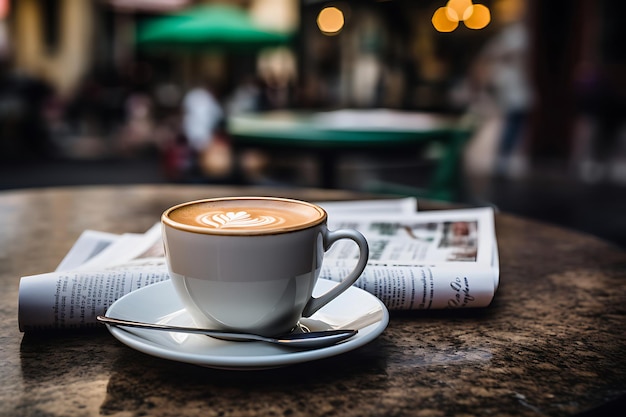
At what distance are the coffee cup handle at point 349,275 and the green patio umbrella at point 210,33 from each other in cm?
722

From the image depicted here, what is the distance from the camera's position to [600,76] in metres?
6.01

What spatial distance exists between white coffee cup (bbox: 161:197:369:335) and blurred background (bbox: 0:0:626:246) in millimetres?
2025

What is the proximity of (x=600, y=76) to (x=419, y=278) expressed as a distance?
5.97 m

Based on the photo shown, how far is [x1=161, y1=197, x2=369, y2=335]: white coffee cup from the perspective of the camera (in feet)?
1.75

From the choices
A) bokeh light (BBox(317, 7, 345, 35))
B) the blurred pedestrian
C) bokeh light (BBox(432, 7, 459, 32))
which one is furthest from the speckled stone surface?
bokeh light (BBox(317, 7, 345, 35))

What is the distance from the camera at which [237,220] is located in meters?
0.60

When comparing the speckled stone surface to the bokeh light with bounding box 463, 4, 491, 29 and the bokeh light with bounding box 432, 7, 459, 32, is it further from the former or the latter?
the bokeh light with bounding box 432, 7, 459, 32

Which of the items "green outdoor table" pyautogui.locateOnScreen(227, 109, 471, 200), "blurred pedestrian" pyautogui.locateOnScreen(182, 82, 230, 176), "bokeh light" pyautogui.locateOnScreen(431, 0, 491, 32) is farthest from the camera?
"bokeh light" pyautogui.locateOnScreen(431, 0, 491, 32)

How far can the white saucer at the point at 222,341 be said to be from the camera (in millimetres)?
489

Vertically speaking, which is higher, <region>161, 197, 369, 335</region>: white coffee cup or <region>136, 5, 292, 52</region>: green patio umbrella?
<region>136, 5, 292, 52</region>: green patio umbrella

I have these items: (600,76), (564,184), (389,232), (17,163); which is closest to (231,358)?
(389,232)

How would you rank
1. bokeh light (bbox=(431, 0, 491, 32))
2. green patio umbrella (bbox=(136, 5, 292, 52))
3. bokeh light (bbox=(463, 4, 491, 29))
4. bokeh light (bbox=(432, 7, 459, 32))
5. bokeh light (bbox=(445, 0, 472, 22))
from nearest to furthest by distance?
green patio umbrella (bbox=(136, 5, 292, 52)), bokeh light (bbox=(445, 0, 472, 22)), bokeh light (bbox=(431, 0, 491, 32)), bokeh light (bbox=(463, 4, 491, 29)), bokeh light (bbox=(432, 7, 459, 32))

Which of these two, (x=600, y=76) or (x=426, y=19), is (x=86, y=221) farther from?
(x=426, y=19)

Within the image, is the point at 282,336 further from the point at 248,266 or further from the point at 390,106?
the point at 390,106
